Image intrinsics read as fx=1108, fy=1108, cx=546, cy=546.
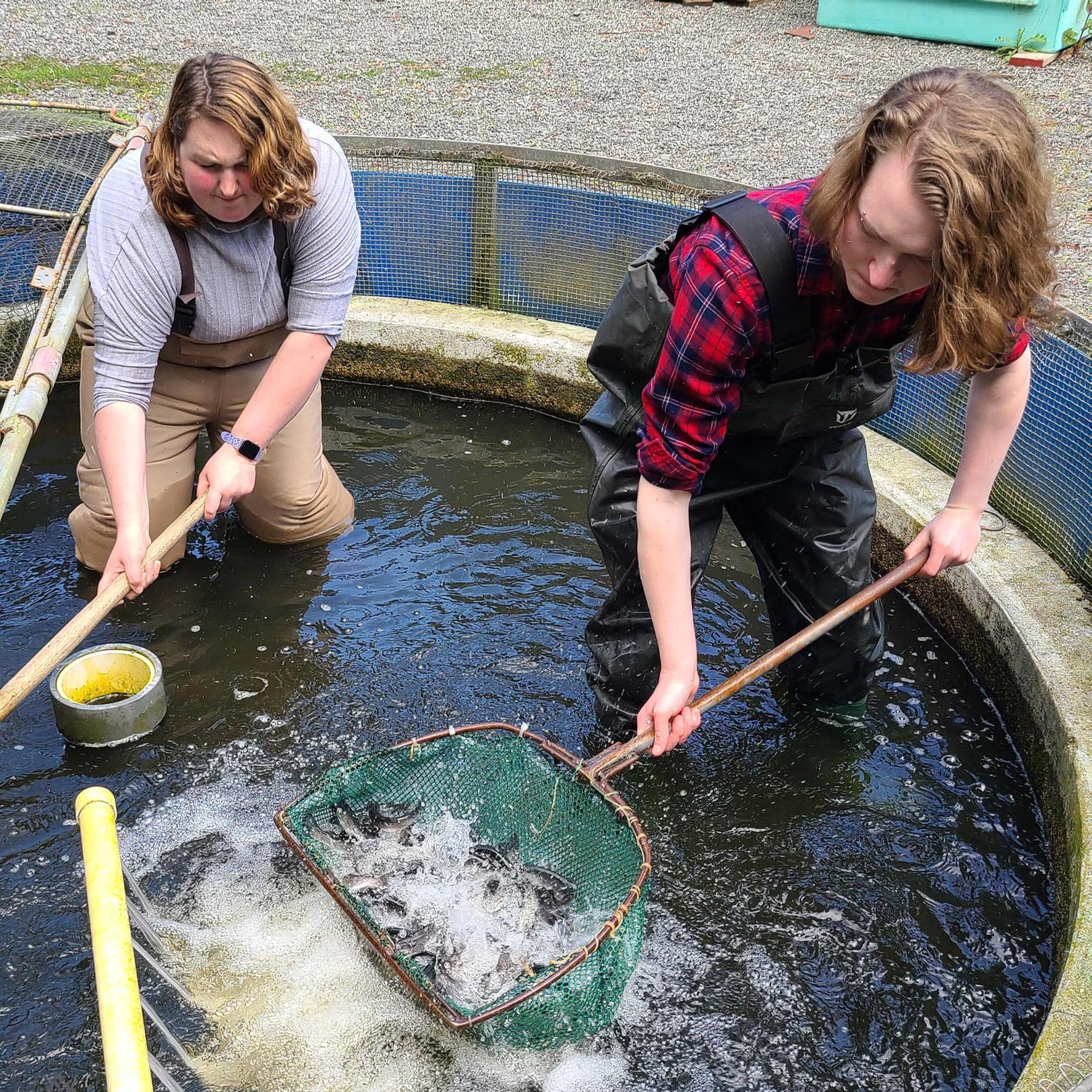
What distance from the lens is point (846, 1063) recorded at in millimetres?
2668

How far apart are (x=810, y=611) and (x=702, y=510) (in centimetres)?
53

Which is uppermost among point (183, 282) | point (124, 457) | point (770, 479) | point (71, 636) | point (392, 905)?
point (183, 282)

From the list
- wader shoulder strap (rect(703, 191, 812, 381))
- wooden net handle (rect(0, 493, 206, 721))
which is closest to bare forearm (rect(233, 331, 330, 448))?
wooden net handle (rect(0, 493, 206, 721))

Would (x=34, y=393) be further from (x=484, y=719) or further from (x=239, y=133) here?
→ (x=484, y=719)

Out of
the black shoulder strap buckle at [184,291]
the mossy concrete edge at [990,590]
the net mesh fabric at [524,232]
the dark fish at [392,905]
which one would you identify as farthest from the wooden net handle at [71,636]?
the net mesh fabric at [524,232]

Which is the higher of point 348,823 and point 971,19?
point 971,19

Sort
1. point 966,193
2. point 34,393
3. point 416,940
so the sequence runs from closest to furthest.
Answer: point 966,193, point 416,940, point 34,393

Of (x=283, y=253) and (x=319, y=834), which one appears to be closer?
(x=319, y=834)

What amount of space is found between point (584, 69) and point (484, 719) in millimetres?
7582

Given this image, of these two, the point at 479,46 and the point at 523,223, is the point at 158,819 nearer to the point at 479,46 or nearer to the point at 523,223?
the point at 523,223

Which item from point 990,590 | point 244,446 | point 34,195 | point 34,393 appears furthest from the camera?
point 34,195

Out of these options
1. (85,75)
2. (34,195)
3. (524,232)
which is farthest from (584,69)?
(34,195)

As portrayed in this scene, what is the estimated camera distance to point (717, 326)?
2164mm

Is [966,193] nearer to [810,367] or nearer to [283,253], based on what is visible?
[810,367]
